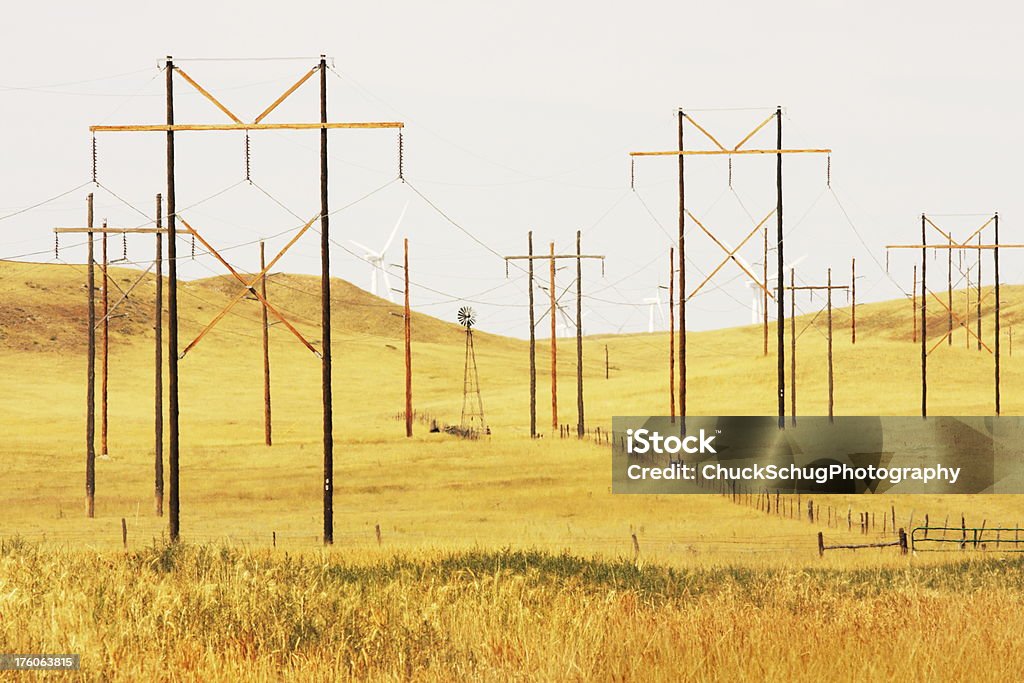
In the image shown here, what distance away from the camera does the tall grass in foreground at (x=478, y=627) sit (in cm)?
959

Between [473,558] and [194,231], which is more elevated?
[194,231]

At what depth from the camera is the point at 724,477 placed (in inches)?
1956

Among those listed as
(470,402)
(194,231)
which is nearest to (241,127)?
(194,231)

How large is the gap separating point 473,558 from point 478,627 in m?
8.14

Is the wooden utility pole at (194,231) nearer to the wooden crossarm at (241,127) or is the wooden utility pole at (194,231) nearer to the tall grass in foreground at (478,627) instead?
the wooden crossarm at (241,127)

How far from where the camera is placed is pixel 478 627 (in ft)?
38.8

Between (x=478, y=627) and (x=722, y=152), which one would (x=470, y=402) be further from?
(x=478, y=627)

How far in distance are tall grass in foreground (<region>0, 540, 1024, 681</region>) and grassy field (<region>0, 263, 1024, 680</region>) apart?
0.15 ft

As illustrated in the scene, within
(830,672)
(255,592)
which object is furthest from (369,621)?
(830,672)

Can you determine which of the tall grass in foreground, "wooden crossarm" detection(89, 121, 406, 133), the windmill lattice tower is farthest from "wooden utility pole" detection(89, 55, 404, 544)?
the windmill lattice tower

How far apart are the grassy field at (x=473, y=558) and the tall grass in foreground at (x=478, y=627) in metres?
0.05

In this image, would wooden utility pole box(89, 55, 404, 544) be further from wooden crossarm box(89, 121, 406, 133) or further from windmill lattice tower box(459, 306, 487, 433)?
windmill lattice tower box(459, 306, 487, 433)

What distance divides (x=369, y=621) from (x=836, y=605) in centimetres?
534

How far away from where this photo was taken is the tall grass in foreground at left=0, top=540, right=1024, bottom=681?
9594mm
